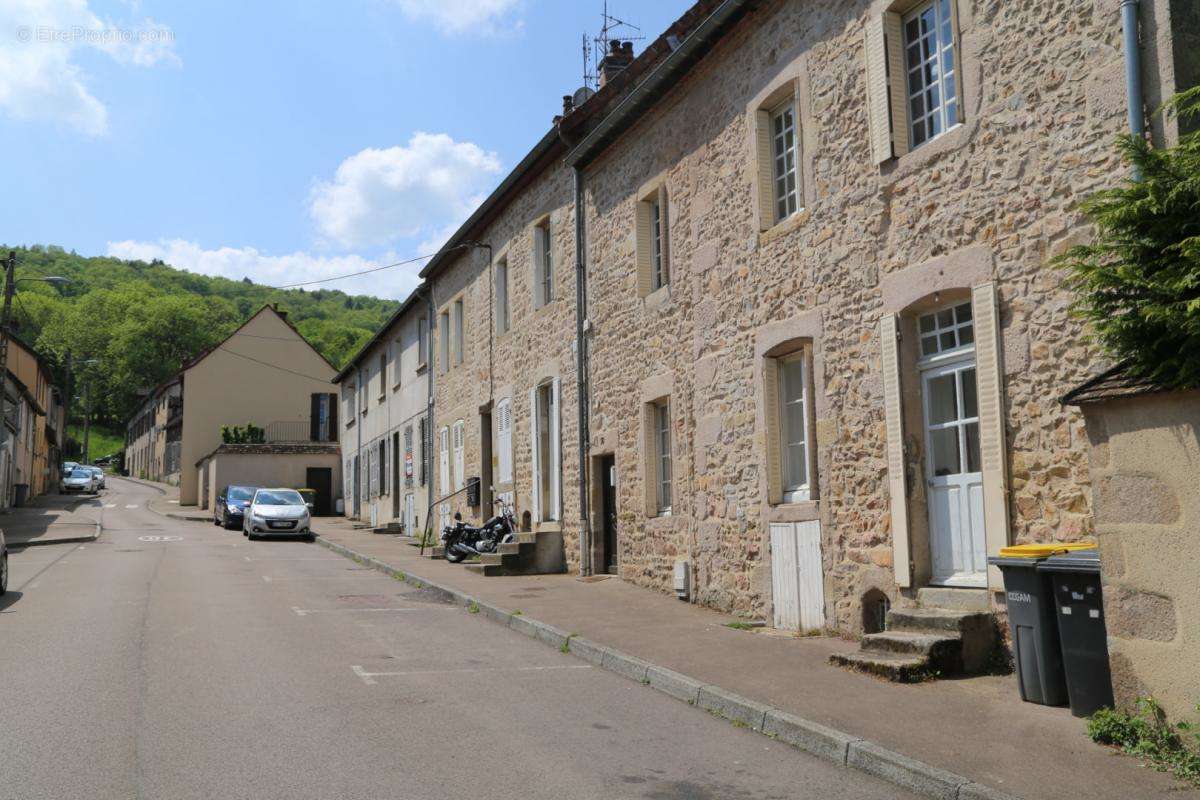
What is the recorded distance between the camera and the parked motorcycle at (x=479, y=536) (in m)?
18.7

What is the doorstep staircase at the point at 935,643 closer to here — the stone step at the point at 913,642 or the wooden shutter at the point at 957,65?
the stone step at the point at 913,642

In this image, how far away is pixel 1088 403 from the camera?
6074 mm

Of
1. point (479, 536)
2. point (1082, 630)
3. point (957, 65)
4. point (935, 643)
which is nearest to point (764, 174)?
point (957, 65)

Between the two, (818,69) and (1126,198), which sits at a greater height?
(818,69)

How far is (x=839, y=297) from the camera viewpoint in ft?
32.3

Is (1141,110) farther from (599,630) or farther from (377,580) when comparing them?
(377,580)

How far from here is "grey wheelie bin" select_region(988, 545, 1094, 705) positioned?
Answer: 21.9 feet

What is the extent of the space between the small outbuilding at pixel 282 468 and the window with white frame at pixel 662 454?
32114 mm

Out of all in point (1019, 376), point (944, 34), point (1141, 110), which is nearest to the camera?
point (1141, 110)

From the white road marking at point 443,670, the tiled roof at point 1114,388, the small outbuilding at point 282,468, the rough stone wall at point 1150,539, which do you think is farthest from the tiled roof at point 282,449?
the rough stone wall at point 1150,539

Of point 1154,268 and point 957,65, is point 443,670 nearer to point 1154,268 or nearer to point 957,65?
point 1154,268

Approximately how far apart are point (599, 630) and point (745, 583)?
189cm

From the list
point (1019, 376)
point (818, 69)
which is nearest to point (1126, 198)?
point (1019, 376)

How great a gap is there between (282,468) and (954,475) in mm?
40101
